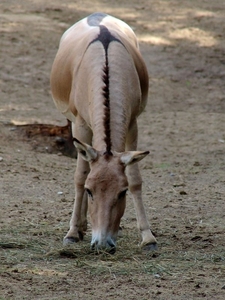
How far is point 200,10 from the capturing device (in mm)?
14758

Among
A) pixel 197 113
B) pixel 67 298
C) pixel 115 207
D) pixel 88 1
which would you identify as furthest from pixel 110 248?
pixel 88 1

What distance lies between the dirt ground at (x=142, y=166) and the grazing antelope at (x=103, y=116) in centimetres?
25

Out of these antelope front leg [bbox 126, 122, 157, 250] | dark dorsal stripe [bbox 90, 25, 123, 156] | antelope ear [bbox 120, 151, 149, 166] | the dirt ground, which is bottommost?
the dirt ground

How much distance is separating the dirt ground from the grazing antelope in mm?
254

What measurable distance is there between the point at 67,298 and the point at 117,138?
1385 mm

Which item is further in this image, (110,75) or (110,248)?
(110,75)

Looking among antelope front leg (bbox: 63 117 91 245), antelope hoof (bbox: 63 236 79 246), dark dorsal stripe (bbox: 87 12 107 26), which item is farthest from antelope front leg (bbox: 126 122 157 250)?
dark dorsal stripe (bbox: 87 12 107 26)

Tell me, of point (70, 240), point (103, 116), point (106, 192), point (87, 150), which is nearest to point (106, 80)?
point (103, 116)

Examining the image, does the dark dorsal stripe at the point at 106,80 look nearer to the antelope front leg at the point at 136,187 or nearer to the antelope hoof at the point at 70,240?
the antelope front leg at the point at 136,187

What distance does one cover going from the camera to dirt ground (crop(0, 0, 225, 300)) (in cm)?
466

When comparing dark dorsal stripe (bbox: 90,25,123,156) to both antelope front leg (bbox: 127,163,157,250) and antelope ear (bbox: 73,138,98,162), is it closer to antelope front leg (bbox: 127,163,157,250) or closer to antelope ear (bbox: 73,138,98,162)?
antelope ear (bbox: 73,138,98,162)

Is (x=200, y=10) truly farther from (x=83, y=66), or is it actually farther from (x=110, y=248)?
(x=110, y=248)

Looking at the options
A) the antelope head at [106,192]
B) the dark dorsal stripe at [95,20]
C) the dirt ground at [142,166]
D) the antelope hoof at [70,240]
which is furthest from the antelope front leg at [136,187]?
the dark dorsal stripe at [95,20]

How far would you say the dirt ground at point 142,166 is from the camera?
4664 millimetres
